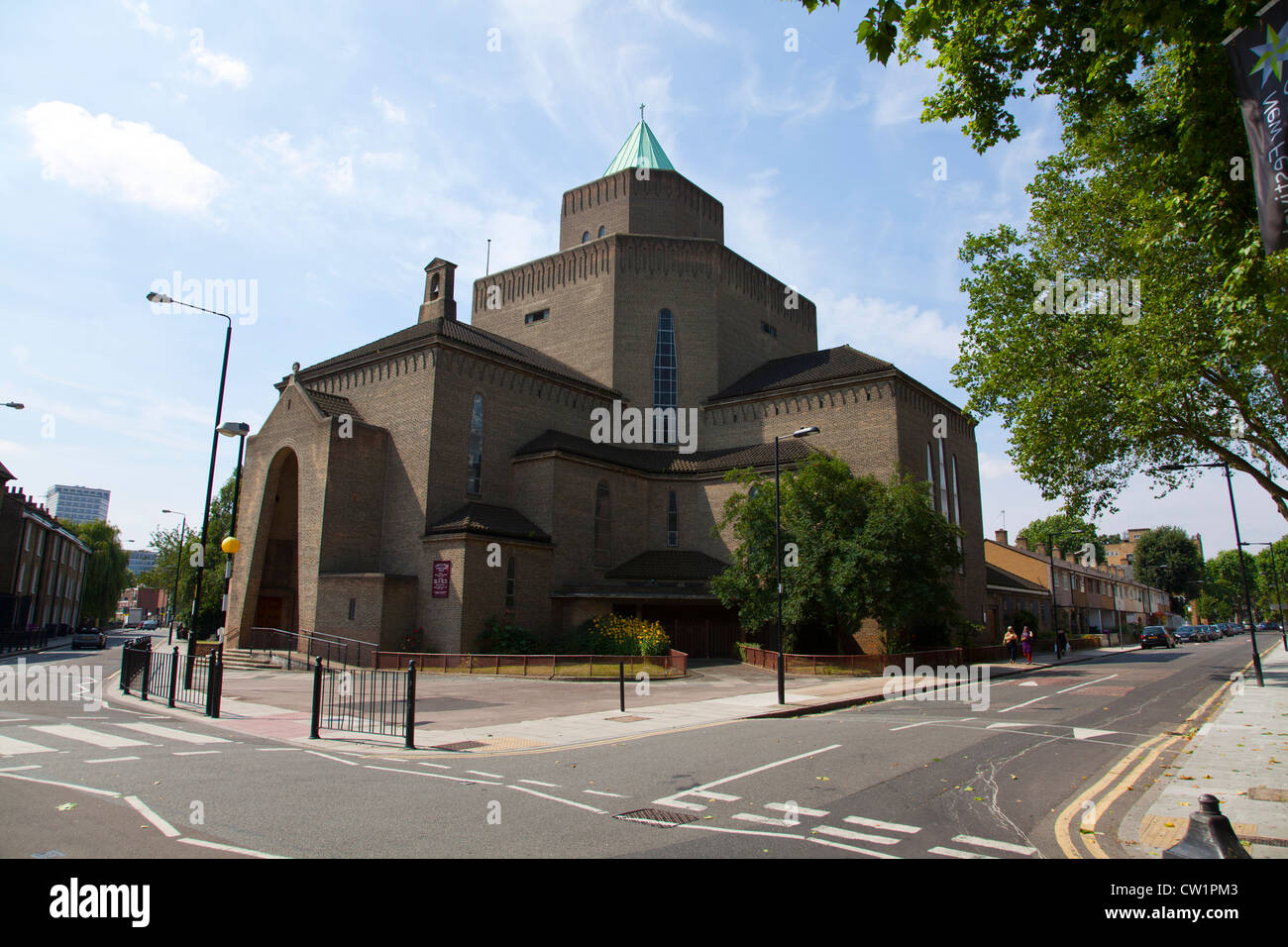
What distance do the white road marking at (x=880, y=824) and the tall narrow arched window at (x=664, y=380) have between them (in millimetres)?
36809

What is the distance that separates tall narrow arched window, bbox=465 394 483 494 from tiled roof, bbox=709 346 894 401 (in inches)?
566

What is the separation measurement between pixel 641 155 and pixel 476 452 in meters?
25.2

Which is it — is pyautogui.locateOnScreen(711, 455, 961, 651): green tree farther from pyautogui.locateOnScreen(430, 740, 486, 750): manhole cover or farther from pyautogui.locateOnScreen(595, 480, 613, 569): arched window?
pyautogui.locateOnScreen(430, 740, 486, 750): manhole cover

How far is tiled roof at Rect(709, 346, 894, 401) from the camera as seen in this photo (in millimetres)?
38219

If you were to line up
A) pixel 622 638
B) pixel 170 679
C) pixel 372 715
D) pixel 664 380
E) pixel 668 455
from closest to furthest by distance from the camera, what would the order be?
pixel 372 715 → pixel 170 679 → pixel 622 638 → pixel 668 455 → pixel 664 380

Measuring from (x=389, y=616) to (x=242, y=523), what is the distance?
1242cm

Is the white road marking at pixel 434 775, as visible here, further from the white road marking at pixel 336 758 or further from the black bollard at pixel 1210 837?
the black bollard at pixel 1210 837

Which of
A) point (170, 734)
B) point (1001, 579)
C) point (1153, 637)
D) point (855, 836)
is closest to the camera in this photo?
point (855, 836)

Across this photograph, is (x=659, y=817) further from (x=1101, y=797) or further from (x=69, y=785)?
(x=69, y=785)

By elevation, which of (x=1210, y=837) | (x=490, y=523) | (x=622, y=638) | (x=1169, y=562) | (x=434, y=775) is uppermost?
(x=1169, y=562)

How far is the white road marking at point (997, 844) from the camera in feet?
21.3

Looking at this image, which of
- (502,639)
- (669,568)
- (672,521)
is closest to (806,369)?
(672,521)

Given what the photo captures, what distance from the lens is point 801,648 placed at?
3250cm

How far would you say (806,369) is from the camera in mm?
41594
